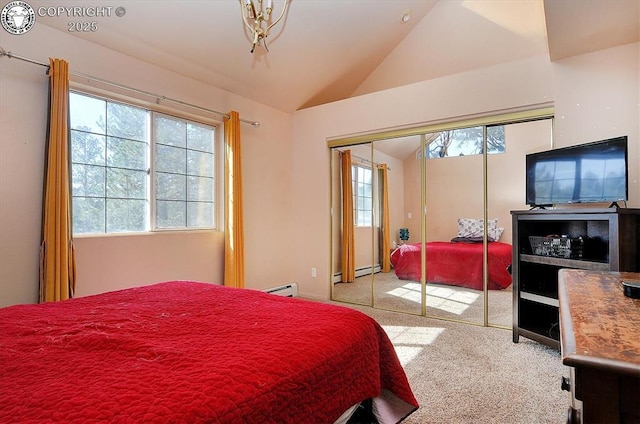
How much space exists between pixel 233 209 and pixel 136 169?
0.97 m

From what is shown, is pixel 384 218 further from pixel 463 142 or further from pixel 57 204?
pixel 57 204

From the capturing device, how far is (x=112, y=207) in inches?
113

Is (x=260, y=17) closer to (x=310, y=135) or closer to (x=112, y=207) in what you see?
(x=112, y=207)

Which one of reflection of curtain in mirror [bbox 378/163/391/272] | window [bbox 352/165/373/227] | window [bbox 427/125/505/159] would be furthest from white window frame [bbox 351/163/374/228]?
window [bbox 427/125/505/159]

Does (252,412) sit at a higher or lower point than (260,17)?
lower

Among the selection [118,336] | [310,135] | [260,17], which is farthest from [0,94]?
[310,135]

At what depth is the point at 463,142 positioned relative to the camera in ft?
11.4

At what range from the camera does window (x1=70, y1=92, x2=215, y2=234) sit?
2.70 metres

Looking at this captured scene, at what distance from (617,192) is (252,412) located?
8.73 ft

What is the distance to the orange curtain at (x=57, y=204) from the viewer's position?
2.34 metres

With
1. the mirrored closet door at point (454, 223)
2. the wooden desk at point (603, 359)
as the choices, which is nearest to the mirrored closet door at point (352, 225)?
the mirrored closet door at point (454, 223)

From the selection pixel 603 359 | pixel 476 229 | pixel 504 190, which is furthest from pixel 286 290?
pixel 603 359

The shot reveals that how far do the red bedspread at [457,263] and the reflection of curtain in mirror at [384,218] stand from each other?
12 cm

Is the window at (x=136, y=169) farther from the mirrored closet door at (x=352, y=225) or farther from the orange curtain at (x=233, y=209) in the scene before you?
the mirrored closet door at (x=352, y=225)
